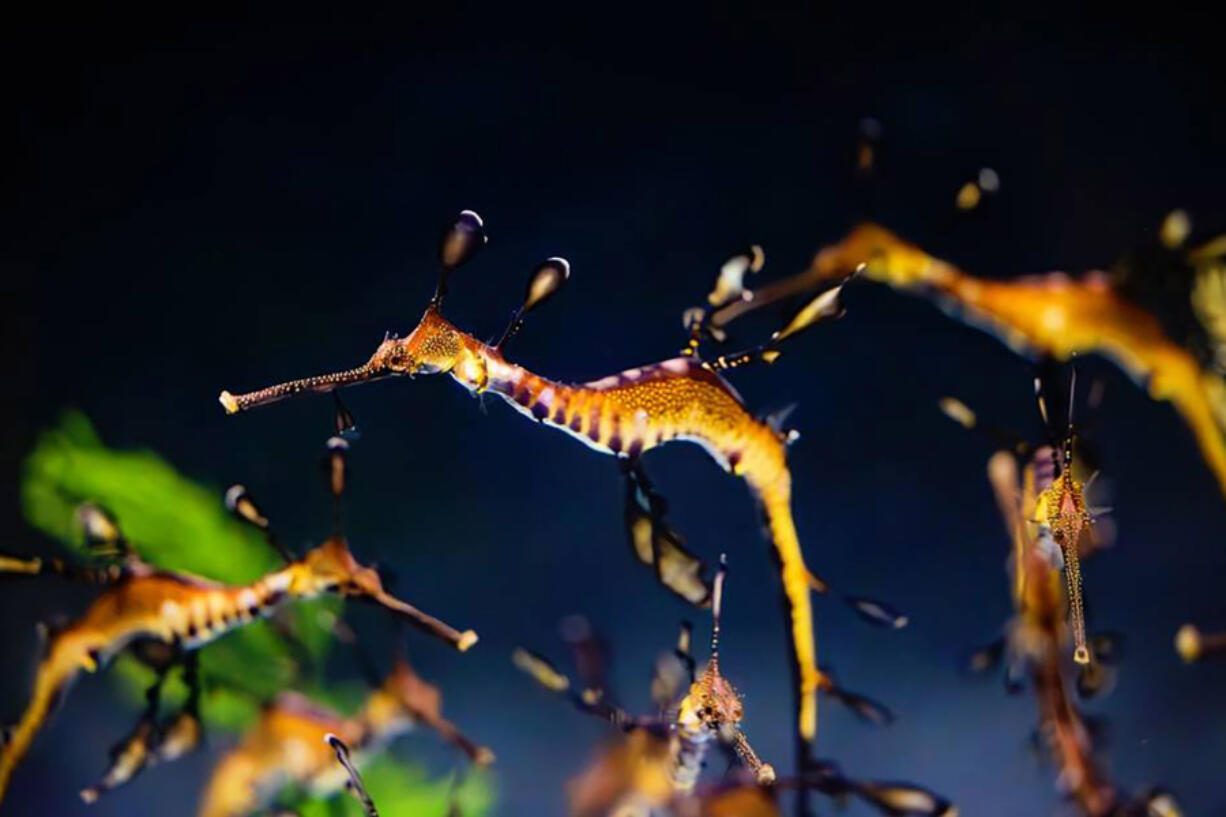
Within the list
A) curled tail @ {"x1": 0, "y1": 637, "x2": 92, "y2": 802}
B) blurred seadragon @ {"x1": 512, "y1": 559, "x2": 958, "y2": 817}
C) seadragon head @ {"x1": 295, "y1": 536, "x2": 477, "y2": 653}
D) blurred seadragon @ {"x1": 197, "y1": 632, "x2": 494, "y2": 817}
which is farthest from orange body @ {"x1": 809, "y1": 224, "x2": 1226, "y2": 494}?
curled tail @ {"x1": 0, "y1": 637, "x2": 92, "y2": 802}

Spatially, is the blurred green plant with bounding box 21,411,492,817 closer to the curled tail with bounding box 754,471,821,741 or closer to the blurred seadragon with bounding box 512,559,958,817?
the blurred seadragon with bounding box 512,559,958,817

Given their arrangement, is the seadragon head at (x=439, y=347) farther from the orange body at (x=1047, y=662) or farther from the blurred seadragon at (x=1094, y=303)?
the orange body at (x=1047, y=662)

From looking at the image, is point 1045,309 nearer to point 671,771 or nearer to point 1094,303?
point 1094,303

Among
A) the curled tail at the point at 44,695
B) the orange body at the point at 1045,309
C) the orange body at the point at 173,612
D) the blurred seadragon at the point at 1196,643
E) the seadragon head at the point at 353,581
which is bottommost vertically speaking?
the curled tail at the point at 44,695

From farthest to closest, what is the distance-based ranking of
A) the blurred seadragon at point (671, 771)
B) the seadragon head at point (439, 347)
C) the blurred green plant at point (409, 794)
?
1. the blurred green plant at point (409, 794)
2. the blurred seadragon at point (671, 771)
3. the seadragon head at point (439, 347)

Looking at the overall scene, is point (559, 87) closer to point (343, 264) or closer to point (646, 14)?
point (646, 14)

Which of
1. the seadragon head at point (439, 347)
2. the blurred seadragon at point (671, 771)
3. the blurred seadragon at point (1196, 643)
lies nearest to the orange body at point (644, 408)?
the seadragon head at point (439, 347)

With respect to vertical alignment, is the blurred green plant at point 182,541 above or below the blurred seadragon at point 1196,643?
below
